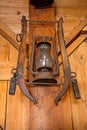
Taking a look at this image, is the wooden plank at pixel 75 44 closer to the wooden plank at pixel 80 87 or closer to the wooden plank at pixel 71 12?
the wooden plank at pixel 80 87

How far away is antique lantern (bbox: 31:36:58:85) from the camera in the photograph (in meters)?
1.03

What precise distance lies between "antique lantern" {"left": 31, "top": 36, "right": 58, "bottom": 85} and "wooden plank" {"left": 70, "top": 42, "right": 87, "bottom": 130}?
230 mm

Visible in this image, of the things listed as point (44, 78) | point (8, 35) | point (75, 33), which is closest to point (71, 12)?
point (75, 33)

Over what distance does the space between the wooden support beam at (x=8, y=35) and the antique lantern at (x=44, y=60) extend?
0.19 m

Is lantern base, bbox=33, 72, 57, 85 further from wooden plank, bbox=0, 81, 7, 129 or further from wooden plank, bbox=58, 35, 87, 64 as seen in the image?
wooden plank, bbox=58, 35, 87, 64

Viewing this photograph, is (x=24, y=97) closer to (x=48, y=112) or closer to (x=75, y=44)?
(x=48, y=112)

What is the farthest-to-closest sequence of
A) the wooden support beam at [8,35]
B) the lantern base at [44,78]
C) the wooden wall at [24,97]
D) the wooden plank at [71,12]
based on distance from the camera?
the wooden plank at [71,12] → the wooden support beam at [8,35] → the wooden wall at [24,97] → the lantern base at [44,78]

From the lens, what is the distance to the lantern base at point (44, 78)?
3.32 feet

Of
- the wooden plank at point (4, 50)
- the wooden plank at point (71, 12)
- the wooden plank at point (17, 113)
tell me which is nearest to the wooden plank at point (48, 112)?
the wooden plank at point (17, 113)

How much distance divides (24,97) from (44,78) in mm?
254

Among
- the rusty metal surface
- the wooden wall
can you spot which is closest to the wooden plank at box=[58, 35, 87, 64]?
the wooden wall

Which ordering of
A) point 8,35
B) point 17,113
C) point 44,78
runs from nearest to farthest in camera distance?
point 44,78, point 17,113, point 8,35

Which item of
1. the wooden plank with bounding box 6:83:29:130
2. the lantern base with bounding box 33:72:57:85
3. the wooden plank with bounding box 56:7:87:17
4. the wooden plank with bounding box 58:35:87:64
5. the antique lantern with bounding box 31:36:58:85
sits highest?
the wooden plank with bounding box 56:7:87:17

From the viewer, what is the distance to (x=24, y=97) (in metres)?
1.19
